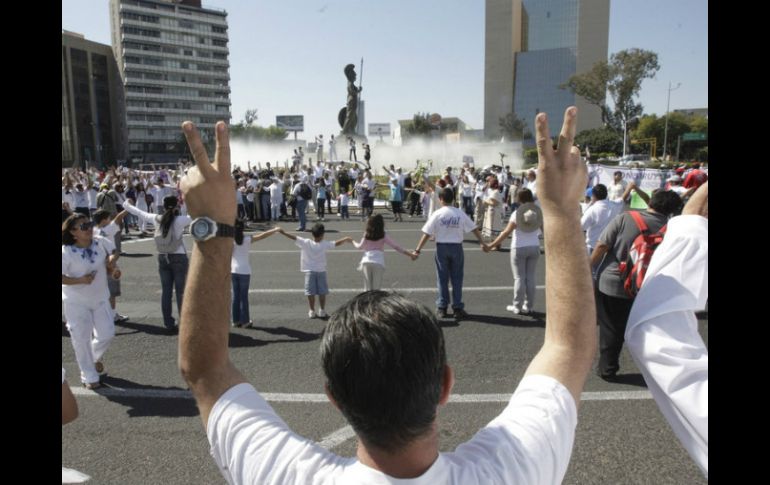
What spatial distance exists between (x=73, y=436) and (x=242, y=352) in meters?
2.13

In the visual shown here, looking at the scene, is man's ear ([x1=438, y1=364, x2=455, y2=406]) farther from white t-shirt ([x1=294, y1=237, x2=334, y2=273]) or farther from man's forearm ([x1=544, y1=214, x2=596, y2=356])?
white t-shirt ([x1=294, y1=237, x2=334, y2=273])

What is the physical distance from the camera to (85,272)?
17.5 ft

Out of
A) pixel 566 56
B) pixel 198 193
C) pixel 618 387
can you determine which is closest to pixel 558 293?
pixel 198 193

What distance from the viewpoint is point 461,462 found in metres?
1.14

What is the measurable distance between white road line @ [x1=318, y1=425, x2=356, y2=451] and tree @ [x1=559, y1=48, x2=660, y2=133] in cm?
6479

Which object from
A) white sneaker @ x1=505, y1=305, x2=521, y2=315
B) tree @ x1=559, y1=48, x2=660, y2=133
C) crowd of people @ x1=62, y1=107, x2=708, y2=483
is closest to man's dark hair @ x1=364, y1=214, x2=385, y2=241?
white sneaker @ x1=505, y1=305, x2=521, y2=315

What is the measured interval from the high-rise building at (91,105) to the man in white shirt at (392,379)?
105553 millimetres

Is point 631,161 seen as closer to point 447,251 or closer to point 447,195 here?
point 447,195

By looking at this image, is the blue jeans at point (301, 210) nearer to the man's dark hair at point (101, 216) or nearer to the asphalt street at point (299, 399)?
the asphalt street at point (299, 399)

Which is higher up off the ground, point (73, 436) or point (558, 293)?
point (558, 293)

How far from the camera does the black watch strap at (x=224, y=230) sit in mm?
1408

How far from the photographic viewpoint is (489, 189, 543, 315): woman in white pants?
7.42m

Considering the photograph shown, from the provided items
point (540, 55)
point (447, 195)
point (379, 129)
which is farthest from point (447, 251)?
point (540, 55)
